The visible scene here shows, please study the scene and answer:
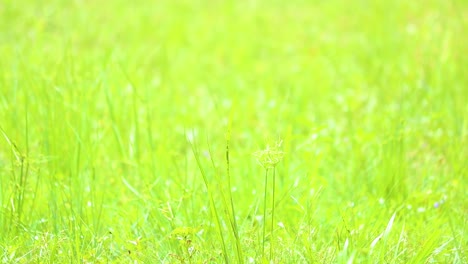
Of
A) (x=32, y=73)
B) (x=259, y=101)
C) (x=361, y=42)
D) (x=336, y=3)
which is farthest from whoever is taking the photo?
(x=336, y=3)

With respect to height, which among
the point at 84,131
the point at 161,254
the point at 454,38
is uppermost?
the point at 454,38

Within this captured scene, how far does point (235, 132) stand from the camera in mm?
3611

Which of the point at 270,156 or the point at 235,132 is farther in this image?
the point at 235,132

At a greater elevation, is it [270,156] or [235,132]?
[270,156]

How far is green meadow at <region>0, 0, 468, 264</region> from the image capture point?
198 centimetres

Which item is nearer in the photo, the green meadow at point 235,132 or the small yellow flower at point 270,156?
the small yellow flower at point 270,156

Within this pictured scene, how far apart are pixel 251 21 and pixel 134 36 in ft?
3.64

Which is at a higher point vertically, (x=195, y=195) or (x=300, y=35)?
(x=300, y=35)

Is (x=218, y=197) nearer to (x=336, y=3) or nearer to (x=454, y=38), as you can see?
(x=454, y=38)

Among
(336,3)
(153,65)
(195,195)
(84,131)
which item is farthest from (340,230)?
(336,3)

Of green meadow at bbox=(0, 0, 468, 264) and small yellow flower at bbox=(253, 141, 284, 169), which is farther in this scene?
green meadow at bbox=(0, 0, 468, 264)

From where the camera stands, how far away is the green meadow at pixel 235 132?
198 centimetres

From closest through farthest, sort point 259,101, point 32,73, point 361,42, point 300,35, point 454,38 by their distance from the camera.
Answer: point 32,73 → point 259,101 → point 454,38 → point 361,42 → point 300,35

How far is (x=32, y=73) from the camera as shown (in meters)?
3.21
